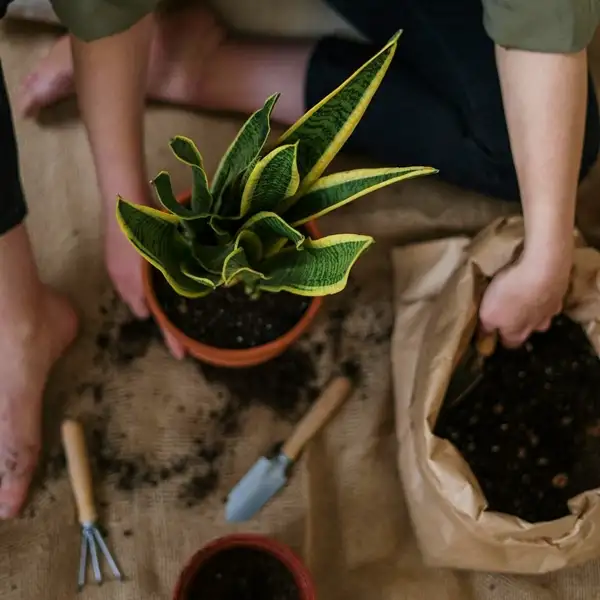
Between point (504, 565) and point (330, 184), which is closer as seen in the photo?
point (330, 184)

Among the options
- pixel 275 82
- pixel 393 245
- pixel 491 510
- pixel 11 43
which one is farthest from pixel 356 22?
pixel 491 510

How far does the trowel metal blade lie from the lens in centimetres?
93

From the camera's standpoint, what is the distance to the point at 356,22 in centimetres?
102

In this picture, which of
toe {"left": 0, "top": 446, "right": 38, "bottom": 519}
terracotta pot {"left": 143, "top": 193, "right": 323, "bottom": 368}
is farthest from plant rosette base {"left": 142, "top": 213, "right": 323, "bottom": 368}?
toe {"left": 0, "top": 446, "right": 38, "bottom": 519}

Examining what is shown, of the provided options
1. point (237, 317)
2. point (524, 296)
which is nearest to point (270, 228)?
point (237, 317)

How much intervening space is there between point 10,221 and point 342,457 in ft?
1.49

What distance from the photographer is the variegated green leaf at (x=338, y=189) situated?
0.68 meters

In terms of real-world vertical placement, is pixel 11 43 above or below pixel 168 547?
above

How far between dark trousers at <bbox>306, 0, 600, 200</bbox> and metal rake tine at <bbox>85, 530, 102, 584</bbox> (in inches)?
21.7

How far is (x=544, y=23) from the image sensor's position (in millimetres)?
744

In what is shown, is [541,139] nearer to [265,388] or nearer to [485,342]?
[485,342]

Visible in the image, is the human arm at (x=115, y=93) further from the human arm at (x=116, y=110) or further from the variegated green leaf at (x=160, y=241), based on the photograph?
the variegated green leaf at (x=160, y=241)

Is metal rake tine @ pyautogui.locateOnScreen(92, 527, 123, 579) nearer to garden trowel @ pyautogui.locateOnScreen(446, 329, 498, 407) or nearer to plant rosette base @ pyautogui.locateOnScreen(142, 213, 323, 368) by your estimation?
plant rosette base @ pyautogui.locateOnScreen(142, 213, 323, 368)

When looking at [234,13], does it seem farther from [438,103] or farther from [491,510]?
[491,510]
